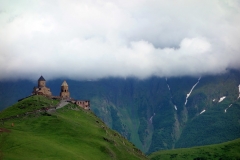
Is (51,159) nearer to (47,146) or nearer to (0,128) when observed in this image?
(47,146)

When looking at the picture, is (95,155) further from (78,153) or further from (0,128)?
(0,128)

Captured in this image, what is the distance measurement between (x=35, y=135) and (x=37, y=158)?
3875cm

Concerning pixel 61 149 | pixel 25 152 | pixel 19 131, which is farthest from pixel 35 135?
pixel 25 152

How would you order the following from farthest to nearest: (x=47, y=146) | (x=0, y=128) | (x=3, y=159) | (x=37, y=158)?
1. (x=0, y=128)
2. (x=47, y=146)
3. (x=37, y=158)
4. (x=3, y=159)

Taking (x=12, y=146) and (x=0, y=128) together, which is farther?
(x=0, y=128)

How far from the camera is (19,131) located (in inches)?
7657

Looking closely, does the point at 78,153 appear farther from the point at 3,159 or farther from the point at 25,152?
the point at 3,159

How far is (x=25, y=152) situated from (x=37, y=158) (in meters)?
5.57

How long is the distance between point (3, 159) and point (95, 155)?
5866 centimetres

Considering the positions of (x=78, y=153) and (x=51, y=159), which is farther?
(x=78, y=153)

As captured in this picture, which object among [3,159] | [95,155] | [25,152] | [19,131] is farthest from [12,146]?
[95,155]

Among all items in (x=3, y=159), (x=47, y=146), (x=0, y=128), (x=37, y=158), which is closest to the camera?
(x=3, y=159)

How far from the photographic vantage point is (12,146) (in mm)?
164875

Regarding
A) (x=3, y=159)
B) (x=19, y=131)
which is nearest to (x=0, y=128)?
(x=19, y=131)
